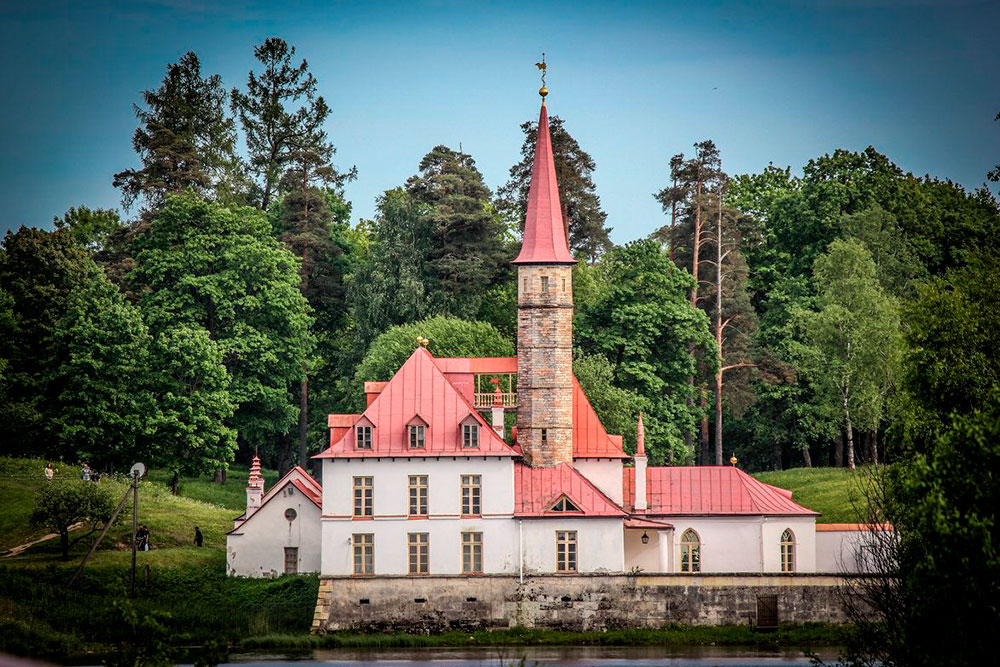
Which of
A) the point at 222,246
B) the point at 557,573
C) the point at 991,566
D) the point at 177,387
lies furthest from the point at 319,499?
the point at 991,566

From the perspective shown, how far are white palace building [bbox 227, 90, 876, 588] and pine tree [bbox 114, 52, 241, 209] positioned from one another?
30845mm

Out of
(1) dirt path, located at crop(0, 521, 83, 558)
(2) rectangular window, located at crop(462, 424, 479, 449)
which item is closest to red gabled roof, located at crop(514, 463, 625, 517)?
(2) rectangular window, located at crop(462, 424, 479, 449)

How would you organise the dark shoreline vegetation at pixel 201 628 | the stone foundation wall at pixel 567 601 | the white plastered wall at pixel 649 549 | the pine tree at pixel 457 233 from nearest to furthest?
the dark shoreline vegetation at pixel 201 628, the stone foundation wall at pixel 567 601, the white plastered wall at pixel 649 549, the pine tree at pixel 457 233

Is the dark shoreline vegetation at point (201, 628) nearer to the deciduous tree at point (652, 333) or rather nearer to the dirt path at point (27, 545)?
the dirt path at point (27, 545)

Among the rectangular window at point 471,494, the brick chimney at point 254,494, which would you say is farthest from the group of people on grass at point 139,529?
the rectangular window at point 471,494

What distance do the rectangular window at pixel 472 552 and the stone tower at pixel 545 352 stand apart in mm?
3752

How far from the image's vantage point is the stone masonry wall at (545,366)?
69562mm

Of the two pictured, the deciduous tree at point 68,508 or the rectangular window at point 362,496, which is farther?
the deciduous tree at point 68,508

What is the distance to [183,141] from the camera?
331 feet

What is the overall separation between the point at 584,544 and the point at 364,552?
26.4ft

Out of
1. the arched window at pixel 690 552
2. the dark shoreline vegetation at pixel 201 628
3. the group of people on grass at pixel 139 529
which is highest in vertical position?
the group of people on grass at pixel 139 529

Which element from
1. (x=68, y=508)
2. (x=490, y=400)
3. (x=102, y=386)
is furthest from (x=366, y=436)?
(x=102, y=386)

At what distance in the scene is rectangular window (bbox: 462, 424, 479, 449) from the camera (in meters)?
68.2

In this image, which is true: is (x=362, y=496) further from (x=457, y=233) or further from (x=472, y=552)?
(x=457, y=233)
